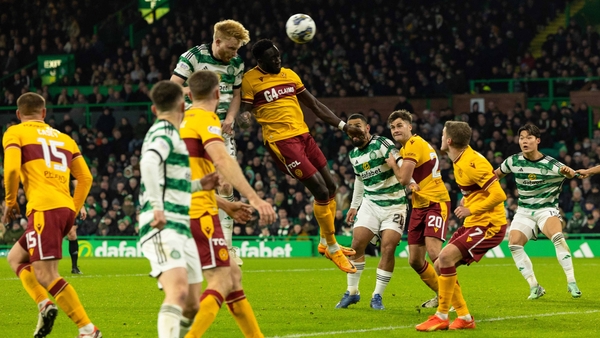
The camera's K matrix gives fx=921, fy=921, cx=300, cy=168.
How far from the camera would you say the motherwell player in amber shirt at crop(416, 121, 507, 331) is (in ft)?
30.5

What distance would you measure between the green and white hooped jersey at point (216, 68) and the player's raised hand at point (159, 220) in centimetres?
366

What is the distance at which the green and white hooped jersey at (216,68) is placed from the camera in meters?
9.65

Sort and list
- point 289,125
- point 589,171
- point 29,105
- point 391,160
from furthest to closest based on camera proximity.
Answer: point 589,171 < point 391,160 < point 289,125 < point 29,105

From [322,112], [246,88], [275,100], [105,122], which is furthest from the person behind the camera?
[105,122]

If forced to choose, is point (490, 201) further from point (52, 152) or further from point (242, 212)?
point (52, 152)

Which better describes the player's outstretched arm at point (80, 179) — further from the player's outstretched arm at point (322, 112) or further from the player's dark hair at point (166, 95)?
the player's outstretched arm at point (322, 112)

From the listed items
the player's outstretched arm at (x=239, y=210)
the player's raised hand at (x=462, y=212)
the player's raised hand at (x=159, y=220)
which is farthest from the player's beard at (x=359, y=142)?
the player's raised hand at (x=159, y=220)

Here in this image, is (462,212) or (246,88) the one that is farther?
(246,88)

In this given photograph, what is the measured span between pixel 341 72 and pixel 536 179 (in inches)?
668

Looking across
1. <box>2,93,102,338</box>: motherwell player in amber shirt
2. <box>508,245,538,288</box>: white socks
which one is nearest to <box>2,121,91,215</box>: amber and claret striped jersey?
<box>2,93,102,338</box>: motherwell player in amber shirt

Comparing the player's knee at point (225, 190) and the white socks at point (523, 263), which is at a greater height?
the player's knee at point (225, 190)

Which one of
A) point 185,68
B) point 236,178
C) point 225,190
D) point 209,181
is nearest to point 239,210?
point 209,181

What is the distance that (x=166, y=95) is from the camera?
639cm

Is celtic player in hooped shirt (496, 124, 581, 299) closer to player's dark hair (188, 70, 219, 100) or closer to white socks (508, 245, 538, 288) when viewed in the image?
white socks (508, 245, 538, 288)
